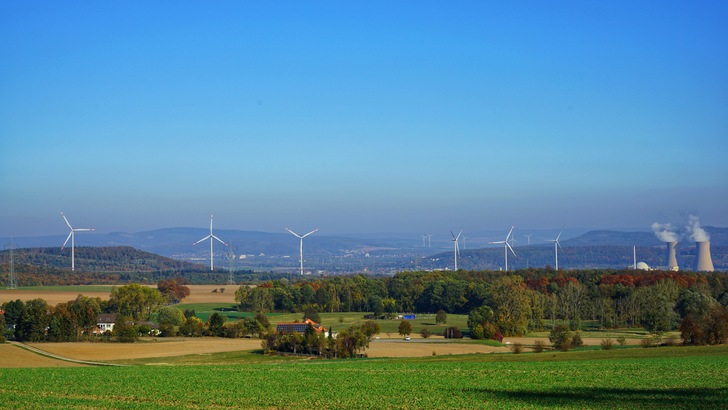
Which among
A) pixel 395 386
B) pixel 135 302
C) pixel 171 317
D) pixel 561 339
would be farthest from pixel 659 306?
pixel 395 386

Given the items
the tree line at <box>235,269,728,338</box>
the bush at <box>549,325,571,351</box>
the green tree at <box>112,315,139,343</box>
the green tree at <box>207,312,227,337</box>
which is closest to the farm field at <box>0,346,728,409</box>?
the bush at <box>549,325,571,351</box>

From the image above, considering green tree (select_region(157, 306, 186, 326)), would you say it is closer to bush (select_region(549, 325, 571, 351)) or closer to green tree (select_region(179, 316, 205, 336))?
green tree (select_region(179, 316, 205, 336))

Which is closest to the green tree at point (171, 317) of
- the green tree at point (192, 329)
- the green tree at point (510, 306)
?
the green tree at point (192, 329)

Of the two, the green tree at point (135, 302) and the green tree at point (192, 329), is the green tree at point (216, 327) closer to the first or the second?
the green tree at point (192, 329)

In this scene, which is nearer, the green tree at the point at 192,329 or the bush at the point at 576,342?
the bush at the point at 576,342

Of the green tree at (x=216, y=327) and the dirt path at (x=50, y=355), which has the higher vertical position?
the green tree at (x=216, y=327)

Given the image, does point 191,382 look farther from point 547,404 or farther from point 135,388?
point 547,404

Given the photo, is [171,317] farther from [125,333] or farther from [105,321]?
[125,333]

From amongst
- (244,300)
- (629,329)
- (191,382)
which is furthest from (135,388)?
(244,300)
